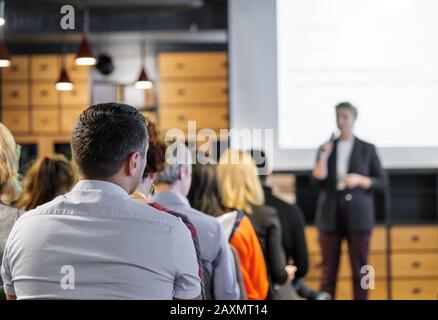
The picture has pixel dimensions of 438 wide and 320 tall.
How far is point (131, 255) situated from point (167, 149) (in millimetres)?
742

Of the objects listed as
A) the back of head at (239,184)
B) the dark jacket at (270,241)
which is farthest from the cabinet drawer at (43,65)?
the dark jacket at (270,241)

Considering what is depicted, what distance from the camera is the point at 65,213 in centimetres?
141

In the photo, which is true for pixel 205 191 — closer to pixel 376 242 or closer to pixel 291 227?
pixel 291 227

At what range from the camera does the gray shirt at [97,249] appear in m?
1.38

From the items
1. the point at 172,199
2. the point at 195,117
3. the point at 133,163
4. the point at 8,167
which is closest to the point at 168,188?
the point at 172,199

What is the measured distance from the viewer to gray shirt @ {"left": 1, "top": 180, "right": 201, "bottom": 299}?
138 cm

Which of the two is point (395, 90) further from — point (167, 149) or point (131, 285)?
point (131, 285)

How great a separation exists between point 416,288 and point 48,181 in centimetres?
368

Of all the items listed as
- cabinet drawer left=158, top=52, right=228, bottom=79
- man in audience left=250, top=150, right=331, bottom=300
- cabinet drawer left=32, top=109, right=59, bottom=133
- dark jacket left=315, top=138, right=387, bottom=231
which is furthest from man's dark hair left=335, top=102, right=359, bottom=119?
cabinet drawer left=32, top=109, right=59, bottom=133

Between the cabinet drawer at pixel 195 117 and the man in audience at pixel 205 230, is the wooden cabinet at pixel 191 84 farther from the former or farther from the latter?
the man in audience at pixel 205 230

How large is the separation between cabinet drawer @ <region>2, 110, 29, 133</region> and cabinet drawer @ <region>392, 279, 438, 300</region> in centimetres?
360

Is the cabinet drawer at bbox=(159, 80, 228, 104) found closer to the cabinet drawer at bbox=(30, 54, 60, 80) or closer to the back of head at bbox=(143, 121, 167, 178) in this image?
the cabinet drawer at bbox=(30, 54, 60, 80)
